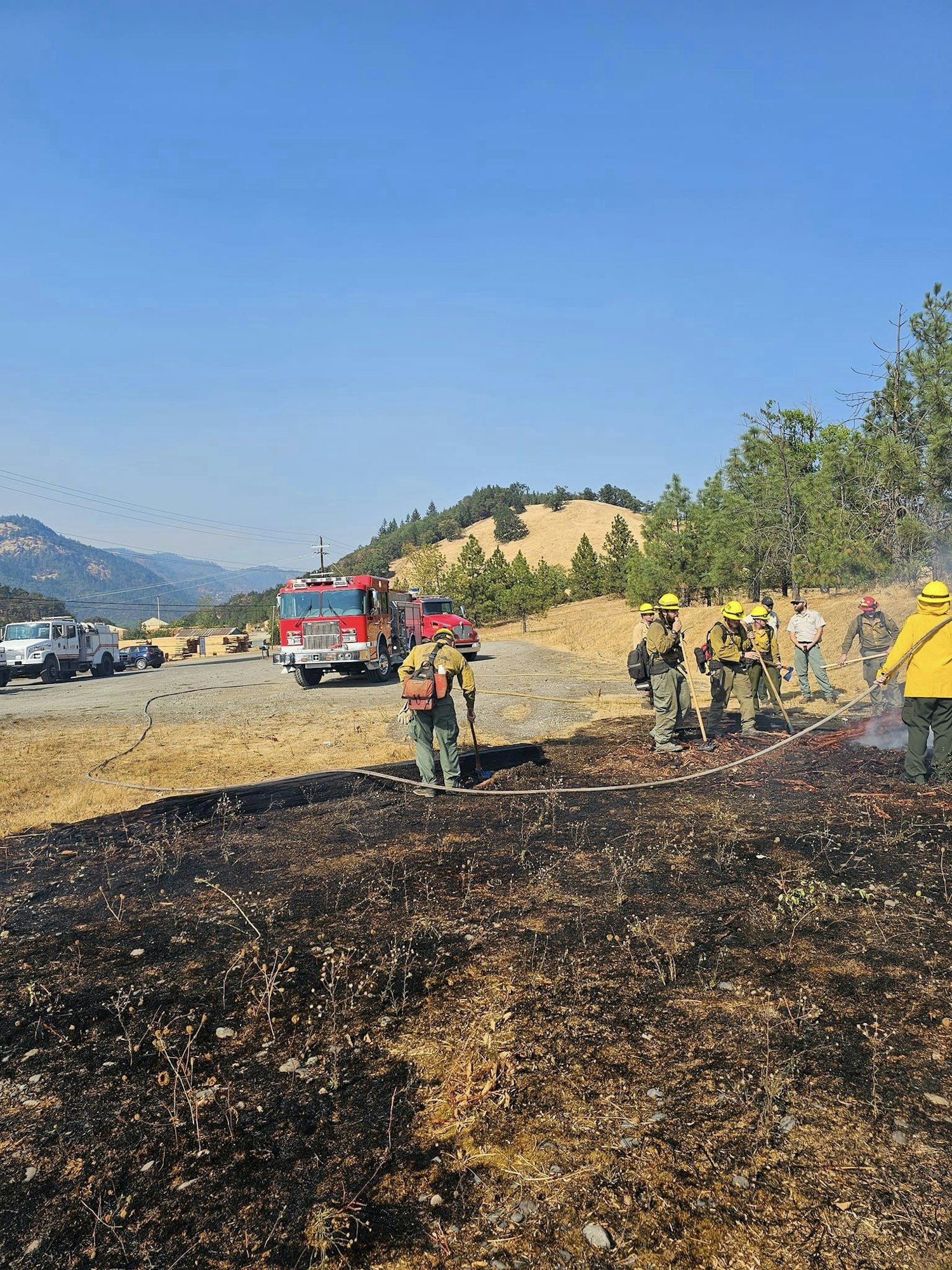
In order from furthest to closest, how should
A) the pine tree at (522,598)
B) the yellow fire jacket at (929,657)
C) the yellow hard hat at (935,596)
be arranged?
the pine tree at (522,598)
the yellow hard hat at (935,596)
the yellow fire jacket at (929,657)

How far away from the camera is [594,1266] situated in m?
2.30

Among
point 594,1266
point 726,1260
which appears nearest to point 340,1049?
point 594,1266

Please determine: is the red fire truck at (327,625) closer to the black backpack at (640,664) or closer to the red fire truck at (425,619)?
the red fire truck at (425,619)

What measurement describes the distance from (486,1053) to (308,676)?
16.3 metres

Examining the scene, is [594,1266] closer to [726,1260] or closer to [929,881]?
[726,1260]

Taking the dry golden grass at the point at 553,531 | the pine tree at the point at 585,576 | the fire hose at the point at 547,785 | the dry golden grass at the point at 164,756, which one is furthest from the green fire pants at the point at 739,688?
the dry golden grass at the point at 553,531

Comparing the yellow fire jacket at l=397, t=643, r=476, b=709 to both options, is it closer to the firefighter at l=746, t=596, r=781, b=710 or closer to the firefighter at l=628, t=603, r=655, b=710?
the firefighter at l=628, t=603, r=655, b=710

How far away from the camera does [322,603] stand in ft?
60.7

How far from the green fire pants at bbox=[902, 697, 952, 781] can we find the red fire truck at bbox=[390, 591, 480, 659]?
48.1 feet

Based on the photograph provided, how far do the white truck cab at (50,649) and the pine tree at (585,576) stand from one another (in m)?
39.2

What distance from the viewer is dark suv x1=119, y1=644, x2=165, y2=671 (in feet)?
117

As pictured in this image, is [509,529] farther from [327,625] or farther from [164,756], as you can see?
[164,756]

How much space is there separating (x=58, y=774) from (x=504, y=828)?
21.9 feet

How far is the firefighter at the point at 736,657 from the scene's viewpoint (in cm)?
1027
